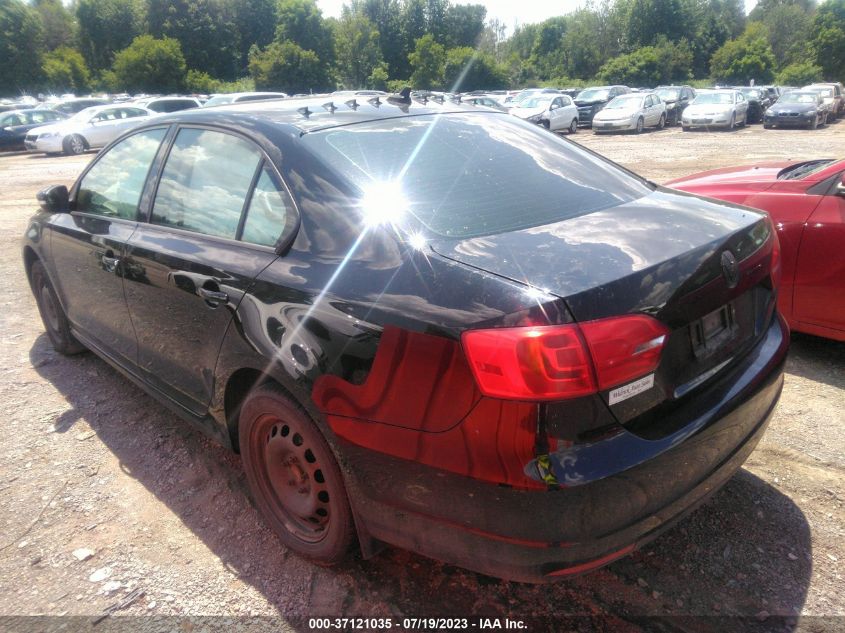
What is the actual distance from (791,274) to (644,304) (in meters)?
2.56

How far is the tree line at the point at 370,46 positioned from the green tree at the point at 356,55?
104 millimetres

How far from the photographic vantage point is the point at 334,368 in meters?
2.09

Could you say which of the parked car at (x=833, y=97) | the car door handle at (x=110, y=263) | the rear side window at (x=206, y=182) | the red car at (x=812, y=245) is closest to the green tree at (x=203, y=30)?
the parked car at (x=833, y=97)

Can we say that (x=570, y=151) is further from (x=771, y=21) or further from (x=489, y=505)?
(x=771, y=21)

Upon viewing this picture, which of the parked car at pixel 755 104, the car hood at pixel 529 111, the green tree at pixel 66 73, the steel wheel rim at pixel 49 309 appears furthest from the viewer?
the green tree at pixel 66 73

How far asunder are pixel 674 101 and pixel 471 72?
27991mm

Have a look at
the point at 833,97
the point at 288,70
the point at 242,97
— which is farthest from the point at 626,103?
the point at 288,70

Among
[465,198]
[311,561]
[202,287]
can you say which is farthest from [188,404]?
[465,198]

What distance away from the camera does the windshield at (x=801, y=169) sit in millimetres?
4280

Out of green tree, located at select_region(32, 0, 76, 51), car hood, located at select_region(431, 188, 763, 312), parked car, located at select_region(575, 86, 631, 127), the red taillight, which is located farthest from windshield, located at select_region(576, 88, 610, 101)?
green tree, located at select_region(32, 0, 76, 51)

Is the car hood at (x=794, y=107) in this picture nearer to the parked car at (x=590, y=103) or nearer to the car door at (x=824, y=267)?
the parked car at (x=590, y=103)

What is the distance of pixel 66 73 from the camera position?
47.6m

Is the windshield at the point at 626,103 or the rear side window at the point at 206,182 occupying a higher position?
the rear side window at the point at 206,182

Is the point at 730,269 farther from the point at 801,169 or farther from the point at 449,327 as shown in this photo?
the point at 801,169
